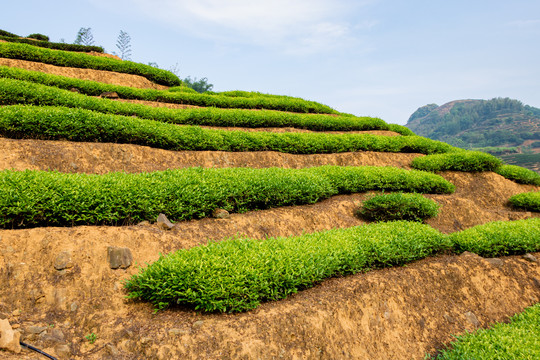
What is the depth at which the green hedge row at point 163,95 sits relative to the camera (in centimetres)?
1454

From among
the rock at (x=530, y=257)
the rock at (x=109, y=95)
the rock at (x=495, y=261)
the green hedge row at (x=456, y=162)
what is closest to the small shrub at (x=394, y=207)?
the rock at (x=495, y=261)

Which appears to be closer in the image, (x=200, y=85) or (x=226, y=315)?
(x=226, y=315)

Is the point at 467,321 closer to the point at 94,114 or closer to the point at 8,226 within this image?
the point at 8,226

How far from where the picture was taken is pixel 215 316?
17.3ft

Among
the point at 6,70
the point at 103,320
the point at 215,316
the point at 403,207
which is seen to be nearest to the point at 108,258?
the point at 103,320

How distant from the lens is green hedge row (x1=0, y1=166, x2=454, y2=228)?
21.3 feet

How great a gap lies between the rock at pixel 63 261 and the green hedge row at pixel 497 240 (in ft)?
29.6

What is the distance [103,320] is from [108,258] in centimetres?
123

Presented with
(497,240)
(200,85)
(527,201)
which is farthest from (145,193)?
(200,85)

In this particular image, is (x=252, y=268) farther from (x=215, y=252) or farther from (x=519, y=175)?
(x=519, y=175)

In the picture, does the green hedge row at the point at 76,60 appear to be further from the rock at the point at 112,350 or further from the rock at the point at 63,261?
the rock at the point at 112,350

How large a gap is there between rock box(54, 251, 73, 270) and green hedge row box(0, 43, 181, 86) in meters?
17.0

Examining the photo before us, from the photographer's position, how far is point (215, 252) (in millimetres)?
6031

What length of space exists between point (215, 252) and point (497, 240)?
25.5 ft
